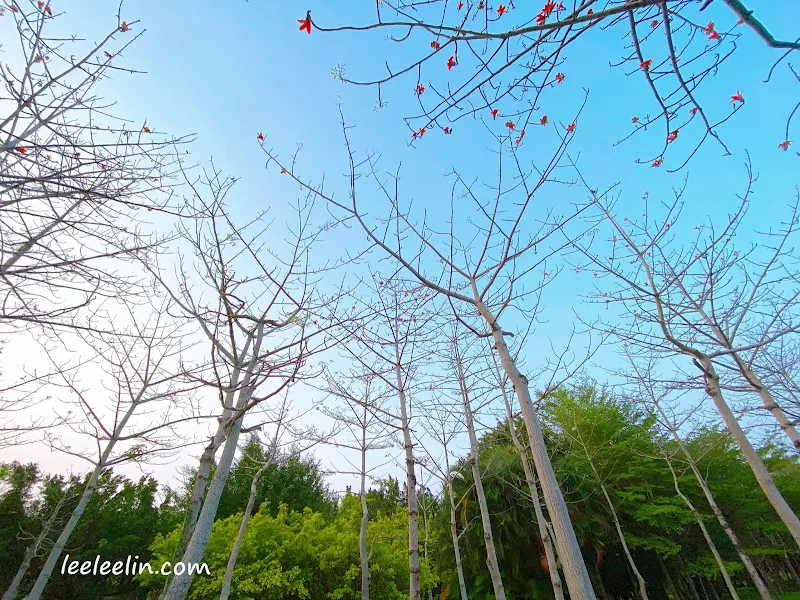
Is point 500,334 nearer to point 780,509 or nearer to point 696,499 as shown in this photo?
point 780,509

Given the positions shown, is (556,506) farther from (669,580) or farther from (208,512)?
(669,580)

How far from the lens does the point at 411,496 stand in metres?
6.05

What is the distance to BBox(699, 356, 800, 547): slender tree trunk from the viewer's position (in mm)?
4461

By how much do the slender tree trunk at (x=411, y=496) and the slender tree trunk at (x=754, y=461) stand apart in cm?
429

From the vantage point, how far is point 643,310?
5.34m

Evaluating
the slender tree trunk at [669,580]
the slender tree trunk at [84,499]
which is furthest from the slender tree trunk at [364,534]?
the slender tree trunk at [669,580]

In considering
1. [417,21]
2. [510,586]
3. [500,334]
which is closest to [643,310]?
[500,334]

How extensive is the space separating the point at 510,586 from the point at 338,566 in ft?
14.5

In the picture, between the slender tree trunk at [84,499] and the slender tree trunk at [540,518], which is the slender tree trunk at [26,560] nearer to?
the slender tree trunk at [84,499]

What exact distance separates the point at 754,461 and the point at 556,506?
12.8 ft

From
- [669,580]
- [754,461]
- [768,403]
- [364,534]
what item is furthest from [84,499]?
[669,580]

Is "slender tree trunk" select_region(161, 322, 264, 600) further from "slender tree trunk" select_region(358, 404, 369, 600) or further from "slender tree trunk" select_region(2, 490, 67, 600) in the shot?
"slender tree trunk" select_region(2, 490, 67, 600)

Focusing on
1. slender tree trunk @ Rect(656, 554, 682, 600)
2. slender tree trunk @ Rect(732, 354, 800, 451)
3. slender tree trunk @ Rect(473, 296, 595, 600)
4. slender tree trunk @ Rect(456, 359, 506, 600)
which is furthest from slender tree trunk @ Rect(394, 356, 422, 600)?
slender tree trunk @ Rect(656, 554, 682, 600)

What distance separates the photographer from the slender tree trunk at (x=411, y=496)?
5445 mm
